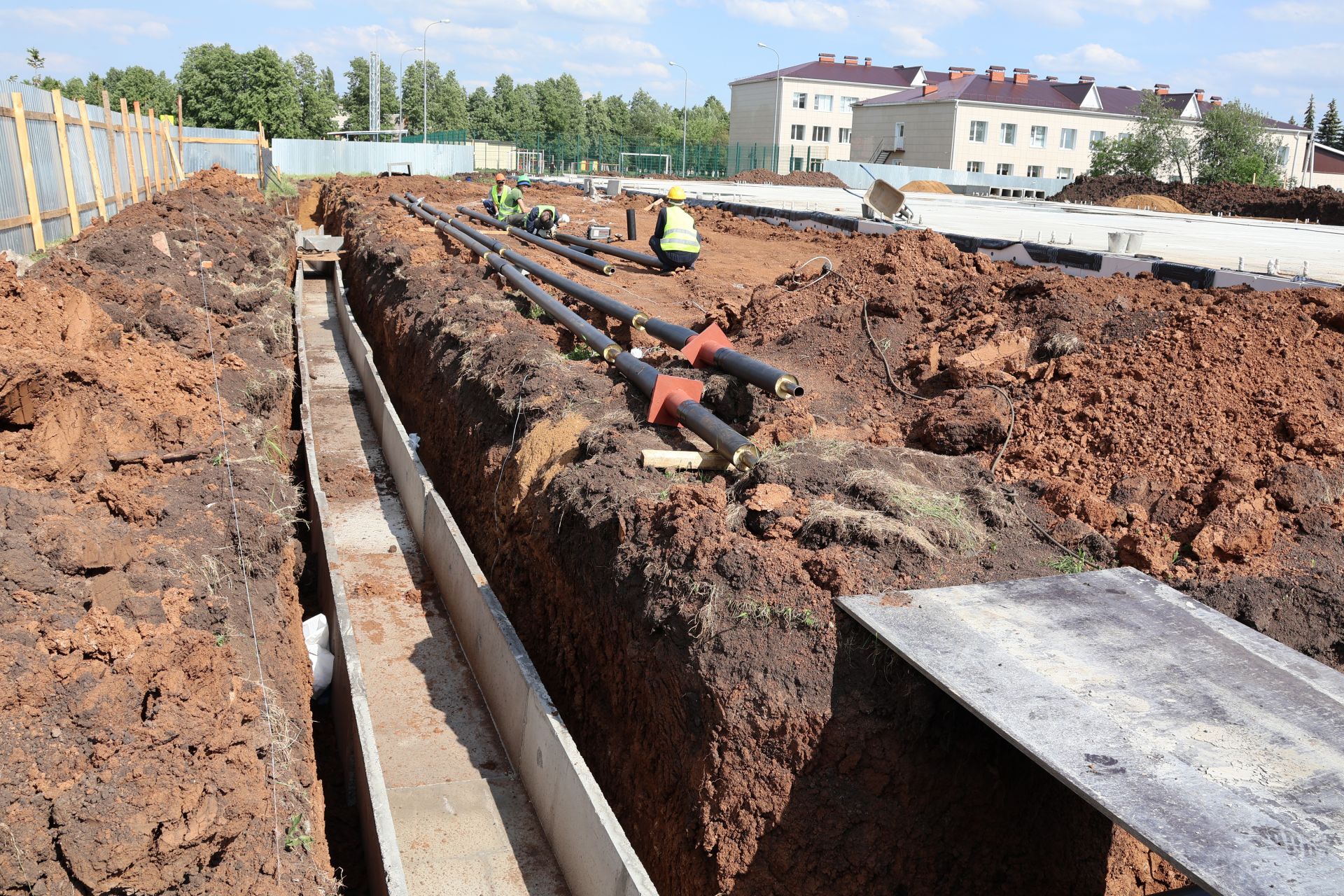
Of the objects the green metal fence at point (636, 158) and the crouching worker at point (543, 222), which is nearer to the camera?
the crouching worker at point (543, 222)

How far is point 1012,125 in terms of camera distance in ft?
199

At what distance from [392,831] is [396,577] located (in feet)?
13.1

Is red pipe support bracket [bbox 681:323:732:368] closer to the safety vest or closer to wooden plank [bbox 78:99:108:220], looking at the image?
the safety vest

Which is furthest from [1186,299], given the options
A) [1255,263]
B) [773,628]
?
[1255,263]

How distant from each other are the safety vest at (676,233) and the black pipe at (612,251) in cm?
39

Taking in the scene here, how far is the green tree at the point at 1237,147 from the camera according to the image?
47.0 meters

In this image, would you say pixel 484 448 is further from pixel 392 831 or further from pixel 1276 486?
pixel 1276 486

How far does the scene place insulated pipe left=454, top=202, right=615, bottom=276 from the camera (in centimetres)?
1507

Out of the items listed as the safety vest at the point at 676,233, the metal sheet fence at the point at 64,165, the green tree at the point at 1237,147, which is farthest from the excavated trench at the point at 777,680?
the green tree at the point at 1237,147

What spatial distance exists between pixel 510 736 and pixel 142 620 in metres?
2.51

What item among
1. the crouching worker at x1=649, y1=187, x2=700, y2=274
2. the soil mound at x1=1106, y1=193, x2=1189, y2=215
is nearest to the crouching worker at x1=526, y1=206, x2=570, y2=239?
the crouching worker at x1=649, y1=187, x2=700, y2=274

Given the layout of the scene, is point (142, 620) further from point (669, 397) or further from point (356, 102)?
point (356, 102)

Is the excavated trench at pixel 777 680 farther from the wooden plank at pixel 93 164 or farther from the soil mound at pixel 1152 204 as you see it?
the soil mound at pixel 1152 204

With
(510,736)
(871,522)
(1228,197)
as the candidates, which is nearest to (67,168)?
(510,736)
